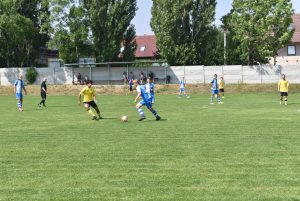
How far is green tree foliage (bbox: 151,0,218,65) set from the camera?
55.4 metres

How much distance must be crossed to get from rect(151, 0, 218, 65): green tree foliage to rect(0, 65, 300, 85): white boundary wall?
224 centimetres

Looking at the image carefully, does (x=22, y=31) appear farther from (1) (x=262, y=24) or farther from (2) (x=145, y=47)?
(2) (x=145, y=47)

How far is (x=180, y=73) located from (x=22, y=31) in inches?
760

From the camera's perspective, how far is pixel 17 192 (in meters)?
7.59

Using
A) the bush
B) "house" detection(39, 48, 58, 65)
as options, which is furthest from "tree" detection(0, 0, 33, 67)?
"house" detection(39, 48, 58, 65)

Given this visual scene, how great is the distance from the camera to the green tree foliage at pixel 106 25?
56331 millimetres

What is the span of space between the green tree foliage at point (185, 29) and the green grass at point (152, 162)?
128 ft

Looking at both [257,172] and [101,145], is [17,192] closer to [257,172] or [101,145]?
[257,172]

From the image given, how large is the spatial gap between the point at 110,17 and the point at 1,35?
1334 centimetres

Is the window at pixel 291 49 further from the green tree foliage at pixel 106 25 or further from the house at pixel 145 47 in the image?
the green tree foliage at pixel 106 25

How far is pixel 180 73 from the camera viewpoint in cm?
5394

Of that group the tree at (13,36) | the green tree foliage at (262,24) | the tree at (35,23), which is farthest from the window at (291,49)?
the tree at (13,36)

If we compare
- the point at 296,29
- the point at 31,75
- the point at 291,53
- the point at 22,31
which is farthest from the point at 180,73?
the point at 296,29

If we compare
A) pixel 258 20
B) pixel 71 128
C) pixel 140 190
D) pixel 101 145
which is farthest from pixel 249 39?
pixel 140 190
